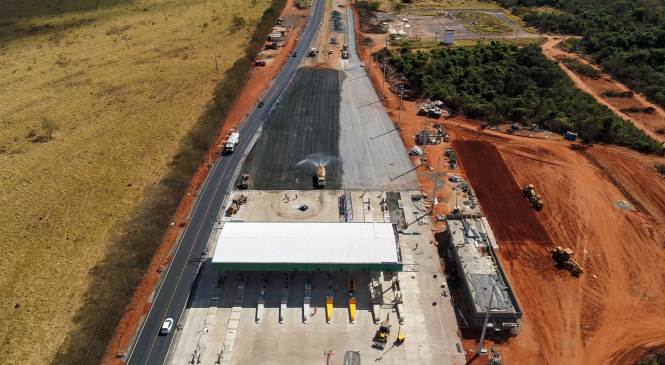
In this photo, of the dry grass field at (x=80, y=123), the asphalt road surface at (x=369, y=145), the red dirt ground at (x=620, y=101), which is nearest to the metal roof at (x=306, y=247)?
the asphalt road surface at (x=369, y=145)

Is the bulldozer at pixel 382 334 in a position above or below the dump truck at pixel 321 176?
below

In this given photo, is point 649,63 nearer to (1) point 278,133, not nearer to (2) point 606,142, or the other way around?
(2) point 606,142

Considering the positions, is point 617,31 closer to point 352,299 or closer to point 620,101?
point 620,101

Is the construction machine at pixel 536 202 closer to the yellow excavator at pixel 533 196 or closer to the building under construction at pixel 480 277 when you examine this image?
the yellow excavator at pixel 533 196

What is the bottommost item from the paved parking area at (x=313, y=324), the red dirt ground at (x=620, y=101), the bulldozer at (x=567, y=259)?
the paved parking area at (x=313, y=324)

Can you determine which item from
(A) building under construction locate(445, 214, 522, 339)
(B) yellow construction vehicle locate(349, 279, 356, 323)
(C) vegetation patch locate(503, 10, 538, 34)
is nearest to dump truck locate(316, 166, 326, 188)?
(B) yellow construction vehicle locate(349, 279, 356, 323)

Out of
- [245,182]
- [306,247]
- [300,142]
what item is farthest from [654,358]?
[300,142]

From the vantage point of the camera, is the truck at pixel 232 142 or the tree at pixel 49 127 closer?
the truck at pixel 232 142
